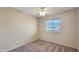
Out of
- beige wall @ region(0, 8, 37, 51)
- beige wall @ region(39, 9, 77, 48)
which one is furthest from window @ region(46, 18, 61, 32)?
beige wall @ region(0, 8, 37, 51)

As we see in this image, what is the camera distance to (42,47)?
40.2 inches

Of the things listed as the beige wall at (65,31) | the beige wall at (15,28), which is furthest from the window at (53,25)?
the beige wall at (15,28)

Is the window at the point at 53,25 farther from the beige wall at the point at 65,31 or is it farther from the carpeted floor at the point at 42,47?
the carpeted floor at the point at 42,47

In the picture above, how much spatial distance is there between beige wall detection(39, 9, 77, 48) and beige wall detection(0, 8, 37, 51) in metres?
0.13

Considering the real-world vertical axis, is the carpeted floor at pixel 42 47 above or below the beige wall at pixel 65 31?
below

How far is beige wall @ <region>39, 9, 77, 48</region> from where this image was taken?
95 centimetres

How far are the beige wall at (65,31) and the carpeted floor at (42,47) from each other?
6 cm

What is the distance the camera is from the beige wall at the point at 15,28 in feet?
3.05

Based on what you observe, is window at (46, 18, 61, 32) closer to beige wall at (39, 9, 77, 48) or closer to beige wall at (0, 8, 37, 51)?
beige wall at (39, 9, 77, 48)

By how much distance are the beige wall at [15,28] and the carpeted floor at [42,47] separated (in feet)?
0.24

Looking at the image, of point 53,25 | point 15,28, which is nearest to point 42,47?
point 53,25

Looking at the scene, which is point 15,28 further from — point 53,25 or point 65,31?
point 65,31
